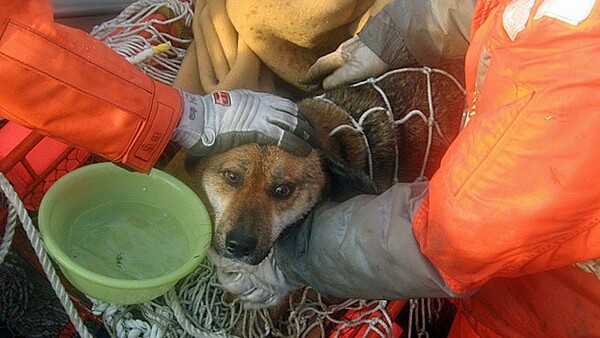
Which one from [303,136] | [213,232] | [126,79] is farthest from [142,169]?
[303,136]

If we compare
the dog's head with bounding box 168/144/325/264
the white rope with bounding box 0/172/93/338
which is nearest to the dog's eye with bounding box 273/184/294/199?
the dog's head with bounding box 168/144/325/264

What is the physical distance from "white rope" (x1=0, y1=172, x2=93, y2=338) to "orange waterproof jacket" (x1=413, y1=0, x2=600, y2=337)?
83 cm

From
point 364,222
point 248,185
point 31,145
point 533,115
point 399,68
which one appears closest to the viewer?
point 533,115

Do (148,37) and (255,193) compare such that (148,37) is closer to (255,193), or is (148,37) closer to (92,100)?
(255,193)

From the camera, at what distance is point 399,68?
6.34ft

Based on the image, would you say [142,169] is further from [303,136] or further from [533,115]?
[533,115]

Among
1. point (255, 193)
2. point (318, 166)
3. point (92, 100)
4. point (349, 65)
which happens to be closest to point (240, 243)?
point (255, 193)

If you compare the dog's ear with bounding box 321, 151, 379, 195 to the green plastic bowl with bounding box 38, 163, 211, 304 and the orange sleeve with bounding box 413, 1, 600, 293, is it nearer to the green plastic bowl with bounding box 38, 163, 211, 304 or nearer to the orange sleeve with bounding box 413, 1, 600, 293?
the green plastic bowl with bounding box 38, 163, 211, 304

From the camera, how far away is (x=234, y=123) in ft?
4.98

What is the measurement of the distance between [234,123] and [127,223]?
418 mm

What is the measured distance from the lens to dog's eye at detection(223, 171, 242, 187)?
1.70m

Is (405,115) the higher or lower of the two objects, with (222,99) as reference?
lower

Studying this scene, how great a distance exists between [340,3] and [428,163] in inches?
20.6

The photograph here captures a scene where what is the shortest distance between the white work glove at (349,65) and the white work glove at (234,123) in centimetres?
37
